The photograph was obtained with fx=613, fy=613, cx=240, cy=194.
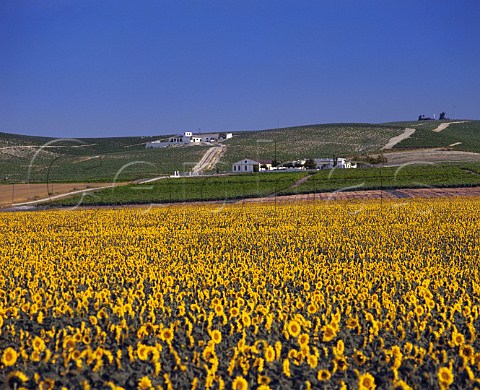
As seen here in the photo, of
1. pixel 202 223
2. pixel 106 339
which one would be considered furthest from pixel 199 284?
pixel 202 223

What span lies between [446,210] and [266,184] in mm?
30195

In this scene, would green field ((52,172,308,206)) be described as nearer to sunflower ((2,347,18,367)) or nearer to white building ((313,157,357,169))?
white building ((313,157,357,169))

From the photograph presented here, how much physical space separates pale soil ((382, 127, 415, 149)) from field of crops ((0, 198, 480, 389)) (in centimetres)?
11400

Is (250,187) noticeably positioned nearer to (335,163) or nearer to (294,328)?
(335,163)

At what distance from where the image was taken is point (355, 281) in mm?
13805

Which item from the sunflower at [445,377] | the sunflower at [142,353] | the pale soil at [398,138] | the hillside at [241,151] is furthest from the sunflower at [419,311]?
the pale soil at [398,138]

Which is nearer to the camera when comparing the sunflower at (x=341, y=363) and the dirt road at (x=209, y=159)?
the sunflower at (x=341, y=363)

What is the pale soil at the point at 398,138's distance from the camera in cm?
13577

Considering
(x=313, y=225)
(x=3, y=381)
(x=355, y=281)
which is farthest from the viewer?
(x=313, y=225)

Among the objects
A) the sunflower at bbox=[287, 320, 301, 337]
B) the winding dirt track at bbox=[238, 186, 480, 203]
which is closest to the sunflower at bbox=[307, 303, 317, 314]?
the sunflower at bbox=[287, 320, 301, 337]

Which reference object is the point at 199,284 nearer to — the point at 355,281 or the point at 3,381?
the point at 355,281

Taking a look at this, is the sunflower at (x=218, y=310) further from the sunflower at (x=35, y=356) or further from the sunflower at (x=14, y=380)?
the sunflower at (x=14, y=380)

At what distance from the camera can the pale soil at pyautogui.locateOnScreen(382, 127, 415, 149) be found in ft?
445

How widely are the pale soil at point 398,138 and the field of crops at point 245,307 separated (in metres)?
114
